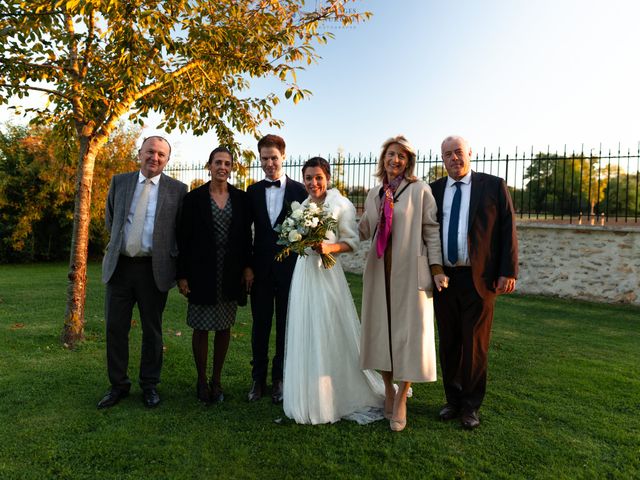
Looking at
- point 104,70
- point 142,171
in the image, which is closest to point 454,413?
point 142,171

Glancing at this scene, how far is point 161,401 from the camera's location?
4.35 metres

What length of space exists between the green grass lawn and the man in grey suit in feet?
1.20

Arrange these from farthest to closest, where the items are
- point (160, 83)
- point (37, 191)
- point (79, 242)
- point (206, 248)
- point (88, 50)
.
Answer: point (37, 191), point (79, 242), point (88, 50), point (160, 83), point (206, 248)

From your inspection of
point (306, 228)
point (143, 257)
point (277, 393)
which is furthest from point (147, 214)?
point (277, 393)

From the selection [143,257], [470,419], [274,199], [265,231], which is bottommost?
[470,419]

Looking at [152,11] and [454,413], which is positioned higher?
[152,11]

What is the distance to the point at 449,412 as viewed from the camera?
159 inches

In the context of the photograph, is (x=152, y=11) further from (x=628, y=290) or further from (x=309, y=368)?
(x=628, y=290)

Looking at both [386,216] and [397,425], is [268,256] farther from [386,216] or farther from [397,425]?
[397,425]

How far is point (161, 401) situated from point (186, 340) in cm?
220

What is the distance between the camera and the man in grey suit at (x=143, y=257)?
4176mm

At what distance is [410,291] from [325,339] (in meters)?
0.77

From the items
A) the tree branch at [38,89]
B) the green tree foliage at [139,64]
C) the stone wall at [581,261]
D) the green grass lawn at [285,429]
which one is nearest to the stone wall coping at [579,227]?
the stone wall at [581,261]

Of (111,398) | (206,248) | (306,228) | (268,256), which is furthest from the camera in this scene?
(268,256)
